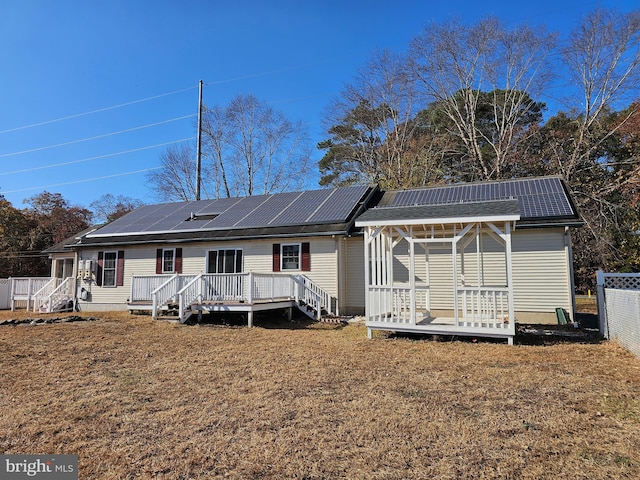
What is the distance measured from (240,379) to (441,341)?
17.0 feet

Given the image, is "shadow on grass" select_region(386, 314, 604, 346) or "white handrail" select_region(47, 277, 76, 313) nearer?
"shadow on grass" select_region(386, 314, 604, 346)

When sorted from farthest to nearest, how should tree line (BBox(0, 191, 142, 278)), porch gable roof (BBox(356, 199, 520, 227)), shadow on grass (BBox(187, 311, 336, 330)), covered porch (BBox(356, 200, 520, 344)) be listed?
tree line (BBox(0, 191, 142, 278)) < shadow on grass (BBox(187, 311, 336, 330)) < covered porch (BBox(356, 200, 520, 344)) < porch gable roof (BBox(356, 199, 520, 227))

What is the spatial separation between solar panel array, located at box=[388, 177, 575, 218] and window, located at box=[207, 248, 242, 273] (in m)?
6.55

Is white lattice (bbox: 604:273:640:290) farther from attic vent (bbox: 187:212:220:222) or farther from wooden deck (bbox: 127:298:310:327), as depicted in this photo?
attic vent (bbox: 187:212:220:222)

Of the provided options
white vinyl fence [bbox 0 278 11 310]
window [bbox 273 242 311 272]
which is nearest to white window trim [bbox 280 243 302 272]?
window [bbox 273 242 311 272]

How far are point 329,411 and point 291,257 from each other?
10.2 meters

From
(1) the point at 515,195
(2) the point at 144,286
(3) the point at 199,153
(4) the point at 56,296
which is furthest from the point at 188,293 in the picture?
(3) the point at 199,153

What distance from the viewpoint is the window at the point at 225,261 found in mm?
15305

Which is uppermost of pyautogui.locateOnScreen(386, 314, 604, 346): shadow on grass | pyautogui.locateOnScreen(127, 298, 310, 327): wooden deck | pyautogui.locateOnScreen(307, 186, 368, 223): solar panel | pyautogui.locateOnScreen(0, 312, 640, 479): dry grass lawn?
pyautogui.locateOnScreen(307, 186, 368, 223): solar panel

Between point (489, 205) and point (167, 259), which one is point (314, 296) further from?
point (167, 259)

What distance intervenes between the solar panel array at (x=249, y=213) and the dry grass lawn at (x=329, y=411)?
7537 millimetres

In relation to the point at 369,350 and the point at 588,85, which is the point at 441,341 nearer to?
the point at 369,350

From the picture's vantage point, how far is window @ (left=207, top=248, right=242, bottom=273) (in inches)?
603

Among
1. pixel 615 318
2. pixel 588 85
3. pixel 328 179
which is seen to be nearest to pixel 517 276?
pixel 615 318
